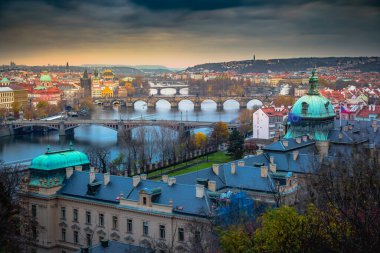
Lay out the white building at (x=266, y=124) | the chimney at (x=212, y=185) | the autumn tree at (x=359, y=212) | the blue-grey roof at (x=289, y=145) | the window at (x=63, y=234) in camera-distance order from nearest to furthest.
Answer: the autumn tree at (x=359, y=212), the chimney at (x=212, y=185), the window at (x=63, y=234), the blue-grey roof at (x=289, y=145), the white building at (x=266, y=124)

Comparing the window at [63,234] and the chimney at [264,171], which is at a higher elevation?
the chimney at [264,171]

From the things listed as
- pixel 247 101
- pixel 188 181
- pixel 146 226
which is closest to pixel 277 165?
pixel 188 181

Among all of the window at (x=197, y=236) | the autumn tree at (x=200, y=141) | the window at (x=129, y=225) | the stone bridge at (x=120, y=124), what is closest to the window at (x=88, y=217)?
the window at (x=129, y=225)

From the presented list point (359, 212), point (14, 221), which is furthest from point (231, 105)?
point (359, 212)

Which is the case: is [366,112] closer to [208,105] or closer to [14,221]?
[14,221]

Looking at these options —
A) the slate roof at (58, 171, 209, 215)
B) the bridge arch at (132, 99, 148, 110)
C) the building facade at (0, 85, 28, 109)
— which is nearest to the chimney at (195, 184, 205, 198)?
the slate roof at (58, 171, 209, 215)

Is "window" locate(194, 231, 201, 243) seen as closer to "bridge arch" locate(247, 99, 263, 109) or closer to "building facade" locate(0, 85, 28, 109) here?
"bridge arch" locate(247, 99, 263, 109)

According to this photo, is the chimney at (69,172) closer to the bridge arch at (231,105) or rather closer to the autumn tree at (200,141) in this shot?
the autumn tree at (200,141)
